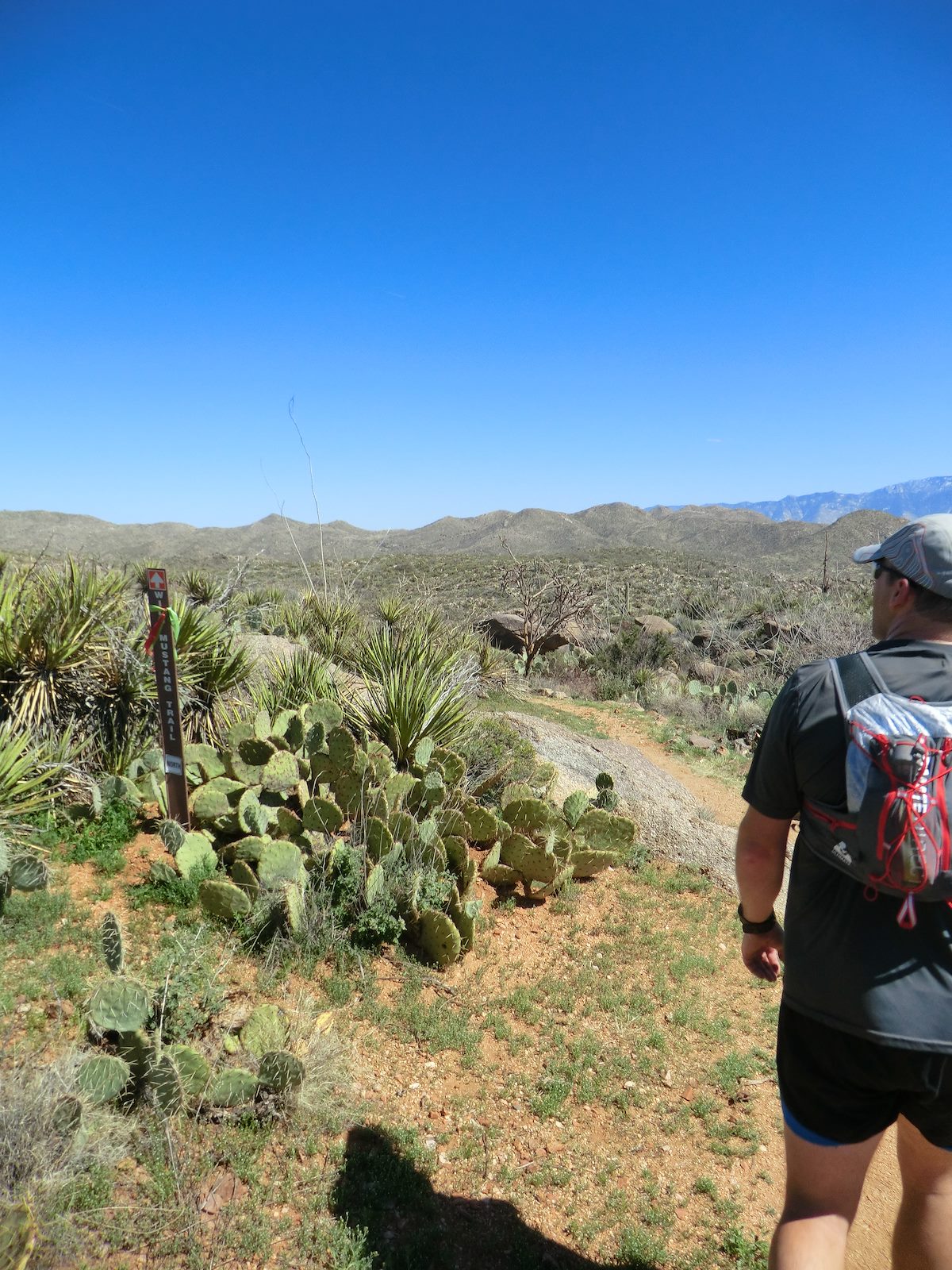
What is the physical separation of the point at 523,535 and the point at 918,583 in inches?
2458

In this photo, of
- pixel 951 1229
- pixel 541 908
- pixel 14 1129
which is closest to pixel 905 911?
pixel 951 1229

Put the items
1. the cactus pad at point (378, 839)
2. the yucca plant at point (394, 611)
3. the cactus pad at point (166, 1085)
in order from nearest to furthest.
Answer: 1. the cactus pad at point (166, 1085)
2. the cactus pad at point (378, 839)
3. the yucca plant at point (394, 611)

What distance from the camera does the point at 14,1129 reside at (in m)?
2.37

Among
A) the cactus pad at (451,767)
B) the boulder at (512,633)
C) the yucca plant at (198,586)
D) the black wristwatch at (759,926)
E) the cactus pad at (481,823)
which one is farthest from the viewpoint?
the boulder at (512,633)

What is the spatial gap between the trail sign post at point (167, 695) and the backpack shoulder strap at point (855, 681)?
410 centimetres

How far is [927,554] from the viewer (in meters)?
1.81

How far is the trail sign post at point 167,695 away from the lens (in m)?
4.78

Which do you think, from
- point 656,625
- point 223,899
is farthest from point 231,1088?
point 656,625

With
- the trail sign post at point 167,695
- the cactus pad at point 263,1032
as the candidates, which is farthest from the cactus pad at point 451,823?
the cactus pad at point 263,1032

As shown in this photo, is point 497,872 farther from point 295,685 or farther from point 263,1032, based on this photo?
point 295,685

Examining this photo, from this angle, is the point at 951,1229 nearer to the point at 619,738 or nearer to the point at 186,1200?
the point at 186,1200

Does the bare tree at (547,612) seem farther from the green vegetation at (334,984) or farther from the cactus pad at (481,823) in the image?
the cactus pad at (481,823)

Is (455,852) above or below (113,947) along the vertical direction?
below

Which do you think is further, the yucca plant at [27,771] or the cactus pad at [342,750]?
the cactus pad at [342,750]
